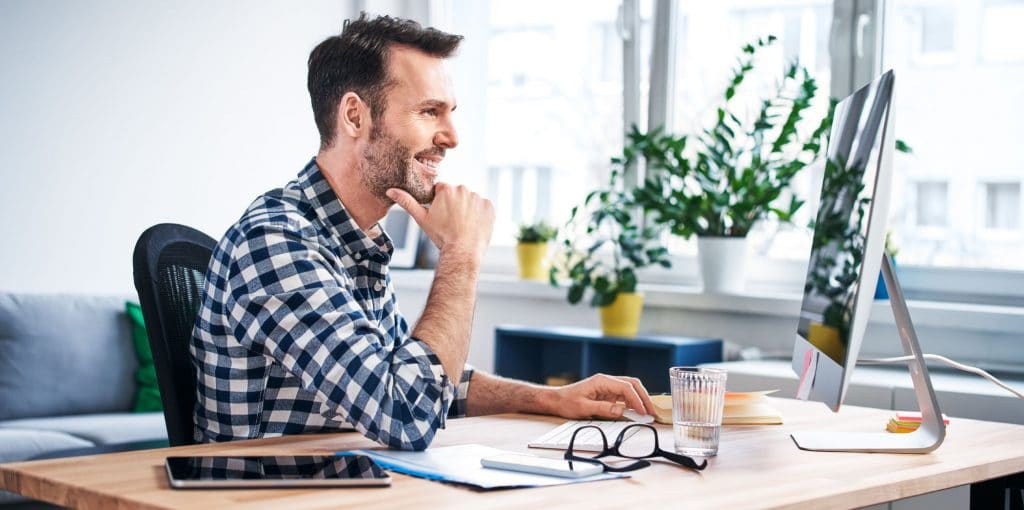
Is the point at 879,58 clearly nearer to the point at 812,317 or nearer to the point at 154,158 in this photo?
the point at 812,317

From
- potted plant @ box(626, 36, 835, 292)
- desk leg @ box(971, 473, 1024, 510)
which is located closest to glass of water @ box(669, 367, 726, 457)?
desk leg @ box(971, 473, 1024, 510)

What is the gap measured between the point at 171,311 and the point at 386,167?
1.32 ft

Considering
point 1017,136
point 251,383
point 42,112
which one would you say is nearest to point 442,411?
point 251,383

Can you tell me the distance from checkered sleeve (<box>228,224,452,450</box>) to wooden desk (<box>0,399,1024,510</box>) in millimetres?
83

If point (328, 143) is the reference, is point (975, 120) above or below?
above

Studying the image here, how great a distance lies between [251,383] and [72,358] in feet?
7.69

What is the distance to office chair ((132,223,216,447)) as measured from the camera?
163cm

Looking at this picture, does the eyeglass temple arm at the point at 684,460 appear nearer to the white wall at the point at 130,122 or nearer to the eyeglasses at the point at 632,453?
the eyeglasses at the point at 632,453

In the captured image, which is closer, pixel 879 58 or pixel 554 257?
pixel 879 58

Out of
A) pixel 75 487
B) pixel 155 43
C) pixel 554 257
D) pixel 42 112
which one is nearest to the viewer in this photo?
pixel 75 487

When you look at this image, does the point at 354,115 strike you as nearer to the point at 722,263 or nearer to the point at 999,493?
the point at 999,493

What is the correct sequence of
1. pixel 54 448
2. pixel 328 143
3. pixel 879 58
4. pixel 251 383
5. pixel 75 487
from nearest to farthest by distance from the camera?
1. pixel 75 487
2. pixel 251 383
3. pixel 328 143
4. pixel 54 448
5. pixel 879 58

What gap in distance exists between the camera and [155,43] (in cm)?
416

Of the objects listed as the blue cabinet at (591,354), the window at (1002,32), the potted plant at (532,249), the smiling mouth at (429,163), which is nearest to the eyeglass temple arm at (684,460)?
the smiling mouth at (429,163)
